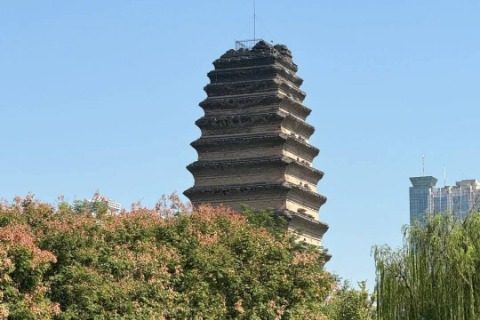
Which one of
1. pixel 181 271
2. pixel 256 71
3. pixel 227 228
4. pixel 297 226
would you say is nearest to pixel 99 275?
pixel 181 271

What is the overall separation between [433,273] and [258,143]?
148 feet

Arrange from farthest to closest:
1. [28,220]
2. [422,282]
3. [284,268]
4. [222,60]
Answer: [222,60]
[284,268]
[28,220]
[422,282]

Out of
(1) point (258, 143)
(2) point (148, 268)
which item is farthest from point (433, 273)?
(1) point (258, 143)

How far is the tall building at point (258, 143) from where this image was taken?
2837 inches

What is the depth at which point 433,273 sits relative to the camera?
2861cm

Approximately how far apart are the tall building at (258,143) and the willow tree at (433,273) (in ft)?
132

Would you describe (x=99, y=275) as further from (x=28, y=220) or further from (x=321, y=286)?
(x=321, y=286)

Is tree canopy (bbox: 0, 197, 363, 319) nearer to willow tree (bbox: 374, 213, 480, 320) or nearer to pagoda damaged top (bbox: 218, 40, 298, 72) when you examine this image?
willow tree (bbox: 374, 213, 480, 320)

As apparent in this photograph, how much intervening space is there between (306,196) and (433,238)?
1763 inches

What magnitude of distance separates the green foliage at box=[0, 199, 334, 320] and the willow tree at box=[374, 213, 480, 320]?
4.75 m

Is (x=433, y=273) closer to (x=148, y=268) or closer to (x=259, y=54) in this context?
(x=148, y=268)

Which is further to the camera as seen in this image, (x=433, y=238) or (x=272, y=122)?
(x=272, y=122)

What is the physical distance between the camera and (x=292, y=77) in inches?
3078

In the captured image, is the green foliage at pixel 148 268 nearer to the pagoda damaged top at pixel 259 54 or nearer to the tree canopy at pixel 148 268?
the tree canopy at pixel 148 268
